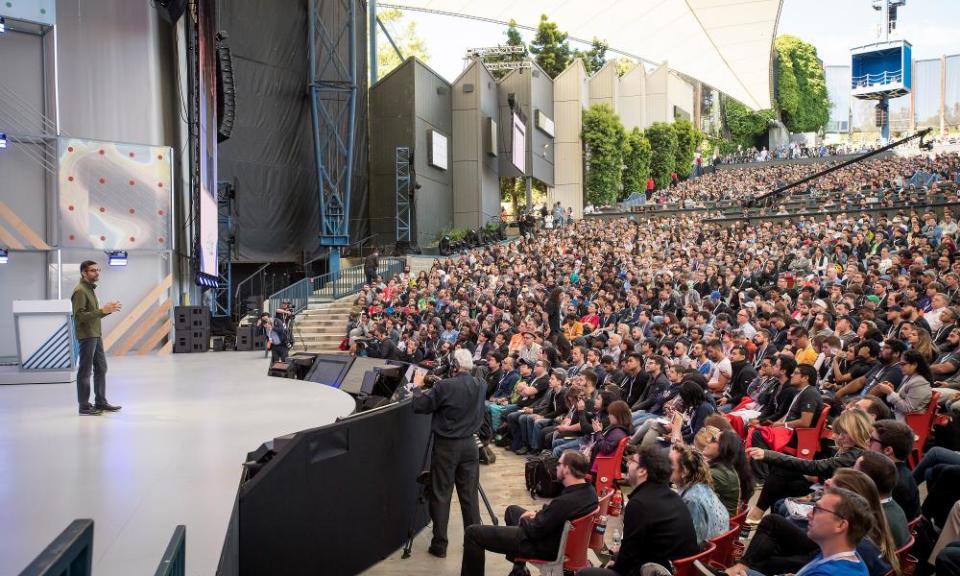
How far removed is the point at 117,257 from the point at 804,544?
14.3 m

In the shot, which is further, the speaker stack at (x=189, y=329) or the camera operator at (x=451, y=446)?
the speaker stack at (x=189, y=329)

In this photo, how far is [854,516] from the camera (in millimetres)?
2955

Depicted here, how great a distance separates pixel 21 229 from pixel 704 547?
14.4 meters

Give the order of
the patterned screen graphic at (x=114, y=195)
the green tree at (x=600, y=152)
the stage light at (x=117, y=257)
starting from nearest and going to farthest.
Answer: the patterned screen graphic at (x=114, y=195) < the stage light at (x=117, y=257) < the green tree at (x=600, y=152)

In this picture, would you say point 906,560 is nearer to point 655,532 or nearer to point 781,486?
point 655,532

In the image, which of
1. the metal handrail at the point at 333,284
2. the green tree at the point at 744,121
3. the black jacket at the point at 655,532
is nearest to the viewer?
the black jacket at the point at 655,532

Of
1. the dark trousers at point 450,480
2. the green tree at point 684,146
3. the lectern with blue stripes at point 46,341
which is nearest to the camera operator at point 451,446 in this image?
the dark trousers at point 450,480

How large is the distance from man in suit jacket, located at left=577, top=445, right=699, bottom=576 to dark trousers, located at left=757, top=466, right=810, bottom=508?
1.56 m

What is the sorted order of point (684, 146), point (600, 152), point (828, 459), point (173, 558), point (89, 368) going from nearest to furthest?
point (173, 558) < point (828, 459) < point (89, 368) < point (600, 152) < point (684, 146)

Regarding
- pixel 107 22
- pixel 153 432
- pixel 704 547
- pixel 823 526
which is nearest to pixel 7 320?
pixel 107 22

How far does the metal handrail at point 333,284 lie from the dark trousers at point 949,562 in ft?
59.9

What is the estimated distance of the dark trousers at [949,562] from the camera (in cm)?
333

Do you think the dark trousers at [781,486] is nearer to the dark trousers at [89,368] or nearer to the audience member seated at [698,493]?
the audience member seated at [698,493]

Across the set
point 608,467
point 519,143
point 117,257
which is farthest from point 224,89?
point 519,143
